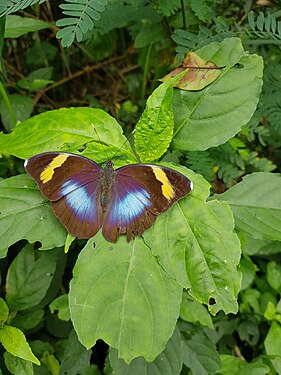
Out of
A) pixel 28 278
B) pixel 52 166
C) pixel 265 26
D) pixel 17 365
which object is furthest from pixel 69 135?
pixel 265 26

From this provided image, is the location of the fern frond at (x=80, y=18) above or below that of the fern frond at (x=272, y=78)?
above

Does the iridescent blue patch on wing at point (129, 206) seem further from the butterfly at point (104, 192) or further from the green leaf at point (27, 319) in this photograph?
the green leaf at point (27, 319)

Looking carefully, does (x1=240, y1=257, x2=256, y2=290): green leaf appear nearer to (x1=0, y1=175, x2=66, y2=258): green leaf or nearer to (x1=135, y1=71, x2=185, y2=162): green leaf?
(x1=135, y1=71, x2=185, y2=162): green leaf

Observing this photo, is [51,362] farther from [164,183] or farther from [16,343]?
[164,183]

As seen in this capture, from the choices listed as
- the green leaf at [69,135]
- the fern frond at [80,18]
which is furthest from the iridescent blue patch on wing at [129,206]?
the fern frond at [80,18]

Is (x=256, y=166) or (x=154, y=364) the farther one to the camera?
(x=256, y=166)

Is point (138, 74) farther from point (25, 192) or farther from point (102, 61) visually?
point (25, 192)

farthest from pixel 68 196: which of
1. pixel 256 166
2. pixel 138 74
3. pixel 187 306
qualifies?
pixel 138 74
